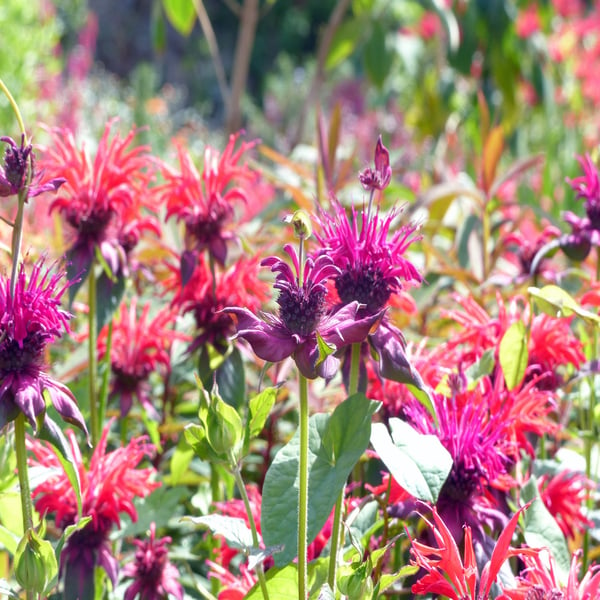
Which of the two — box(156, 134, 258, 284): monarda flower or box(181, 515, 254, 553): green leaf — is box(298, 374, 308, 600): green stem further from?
box(156, 134, 258, 284): monarda flower

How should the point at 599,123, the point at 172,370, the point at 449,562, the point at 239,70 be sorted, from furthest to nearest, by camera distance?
the point at 599,123
the point at 239,70
the point at 172,370
the point at 449,562

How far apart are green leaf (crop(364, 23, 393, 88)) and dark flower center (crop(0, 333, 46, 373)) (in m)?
1.99

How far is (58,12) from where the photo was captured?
331 inches

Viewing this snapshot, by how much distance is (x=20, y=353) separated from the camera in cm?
→ 62

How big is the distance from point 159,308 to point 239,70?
123 centimetres

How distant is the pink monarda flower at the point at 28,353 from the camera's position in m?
0.60

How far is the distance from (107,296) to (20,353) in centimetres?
37

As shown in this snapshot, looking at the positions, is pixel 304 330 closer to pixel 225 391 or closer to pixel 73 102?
pixel 225 391

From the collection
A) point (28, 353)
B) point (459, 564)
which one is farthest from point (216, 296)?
point (459, 564)

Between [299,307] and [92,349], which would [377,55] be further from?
[299,307]

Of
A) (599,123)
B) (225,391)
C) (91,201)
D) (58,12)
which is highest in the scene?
(58,12)

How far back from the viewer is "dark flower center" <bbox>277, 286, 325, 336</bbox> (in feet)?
1.90

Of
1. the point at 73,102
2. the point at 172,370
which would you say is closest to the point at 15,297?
the point at 172,370

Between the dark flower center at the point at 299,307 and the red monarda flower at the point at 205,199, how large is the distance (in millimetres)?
410
